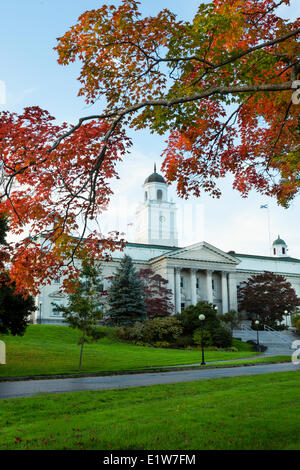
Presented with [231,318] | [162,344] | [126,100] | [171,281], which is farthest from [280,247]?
[126,100]

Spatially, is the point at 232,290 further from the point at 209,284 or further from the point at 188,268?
the point at 188,268

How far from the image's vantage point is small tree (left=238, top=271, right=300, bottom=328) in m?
60.8

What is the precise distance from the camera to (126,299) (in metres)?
49.4

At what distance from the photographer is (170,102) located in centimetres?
787

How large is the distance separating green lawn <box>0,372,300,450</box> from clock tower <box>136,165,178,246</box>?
73310 millimetres

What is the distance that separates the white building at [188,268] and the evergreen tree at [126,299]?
10.4m

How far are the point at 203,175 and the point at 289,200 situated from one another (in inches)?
147

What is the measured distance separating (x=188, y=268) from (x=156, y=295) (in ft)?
30.8

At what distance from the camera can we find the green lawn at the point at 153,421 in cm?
585

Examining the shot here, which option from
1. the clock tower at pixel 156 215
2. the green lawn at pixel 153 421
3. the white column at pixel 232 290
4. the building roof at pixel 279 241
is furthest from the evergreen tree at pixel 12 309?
the building roof at pixel 279 241

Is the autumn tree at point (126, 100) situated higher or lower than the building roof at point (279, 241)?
lower

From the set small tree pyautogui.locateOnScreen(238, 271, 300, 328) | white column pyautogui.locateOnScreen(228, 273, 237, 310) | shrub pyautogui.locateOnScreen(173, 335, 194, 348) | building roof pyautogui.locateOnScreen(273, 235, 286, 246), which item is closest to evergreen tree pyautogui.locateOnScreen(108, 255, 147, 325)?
shrub pyautogui.locateOnScreen(173, 335, 194, 348)

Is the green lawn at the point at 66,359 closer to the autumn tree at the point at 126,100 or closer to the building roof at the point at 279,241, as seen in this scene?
the autumn tree at the point at 126,100

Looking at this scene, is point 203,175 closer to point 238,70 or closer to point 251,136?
point 251,136
